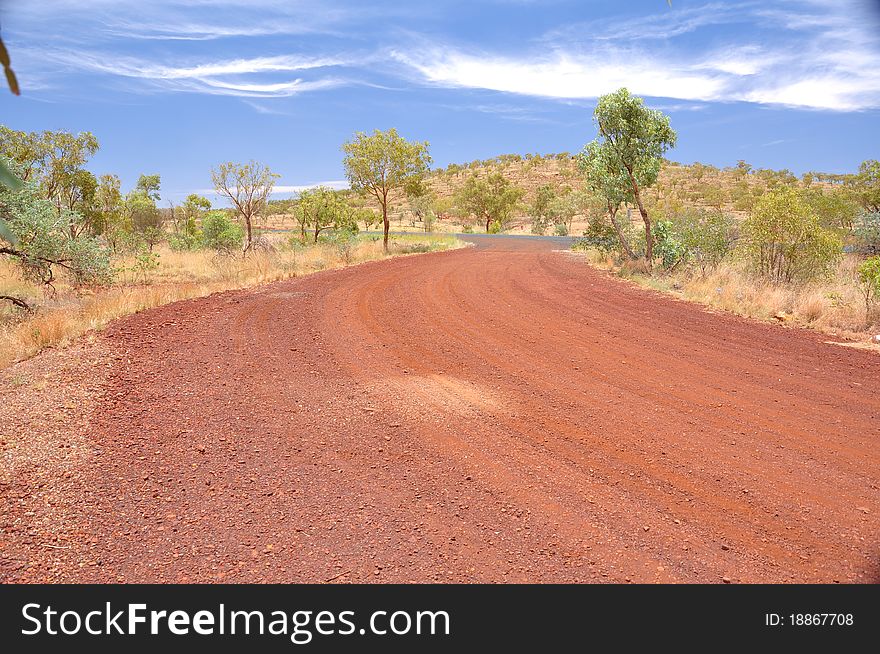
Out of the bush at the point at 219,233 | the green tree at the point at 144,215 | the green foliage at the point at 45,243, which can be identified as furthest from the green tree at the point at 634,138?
the green tree at the point at 144,215

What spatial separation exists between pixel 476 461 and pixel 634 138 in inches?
548

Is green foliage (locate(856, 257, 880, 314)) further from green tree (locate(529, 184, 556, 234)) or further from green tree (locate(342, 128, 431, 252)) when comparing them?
green tree (locate(529, 184, 556, 234))

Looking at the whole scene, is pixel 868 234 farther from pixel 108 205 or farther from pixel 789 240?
pixel 108 205

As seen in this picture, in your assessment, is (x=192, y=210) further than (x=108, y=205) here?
Yes

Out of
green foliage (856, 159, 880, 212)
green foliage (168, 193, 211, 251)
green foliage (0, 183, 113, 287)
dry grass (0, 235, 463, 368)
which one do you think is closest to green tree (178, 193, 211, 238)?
green foliage (168, 193, 211, 251)

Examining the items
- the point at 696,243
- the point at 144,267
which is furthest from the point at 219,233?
the point at 696,243

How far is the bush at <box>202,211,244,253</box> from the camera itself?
24.4 metres

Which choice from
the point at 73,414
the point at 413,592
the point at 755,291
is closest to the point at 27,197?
the point at 73,414

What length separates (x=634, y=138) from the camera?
590 inches

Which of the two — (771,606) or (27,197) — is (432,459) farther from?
(27,197)

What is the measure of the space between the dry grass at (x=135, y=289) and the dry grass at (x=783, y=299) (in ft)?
33.6

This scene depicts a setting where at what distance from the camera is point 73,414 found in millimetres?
4617

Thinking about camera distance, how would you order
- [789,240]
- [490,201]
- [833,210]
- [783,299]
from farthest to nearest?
[490,201] → [833,210] → [789,240] → [783,299]

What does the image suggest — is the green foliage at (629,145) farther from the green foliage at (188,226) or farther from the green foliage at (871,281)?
the green foliage at (188,226)
